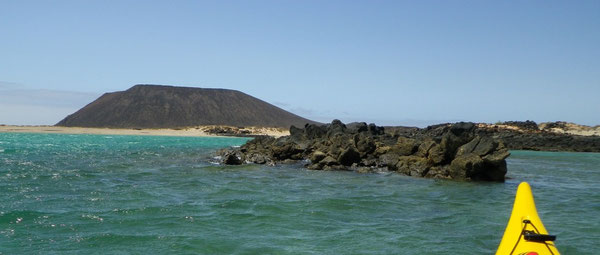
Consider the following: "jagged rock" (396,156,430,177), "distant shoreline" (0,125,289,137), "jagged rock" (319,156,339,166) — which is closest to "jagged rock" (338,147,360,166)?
"jagged rock" (319,156,339,166)

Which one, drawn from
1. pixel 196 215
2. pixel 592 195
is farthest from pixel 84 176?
pixel 592 195

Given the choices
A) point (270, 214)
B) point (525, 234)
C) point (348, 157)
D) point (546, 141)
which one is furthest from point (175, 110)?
point (525, 234)

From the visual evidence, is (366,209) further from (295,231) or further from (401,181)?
(401,181)

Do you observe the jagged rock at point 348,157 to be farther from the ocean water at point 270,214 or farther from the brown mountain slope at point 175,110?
the brown mountain slope at point 175,110

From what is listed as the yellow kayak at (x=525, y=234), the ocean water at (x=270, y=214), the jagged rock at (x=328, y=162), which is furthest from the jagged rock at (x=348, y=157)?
the yellow kayak at (x=525, y=234)

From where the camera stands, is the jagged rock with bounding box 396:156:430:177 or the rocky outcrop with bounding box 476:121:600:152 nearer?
the jagged rock with bounding box 396:156:430:177

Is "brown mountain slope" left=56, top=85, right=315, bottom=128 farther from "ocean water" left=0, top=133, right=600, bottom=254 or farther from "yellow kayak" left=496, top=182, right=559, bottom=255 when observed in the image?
"yellow kayak" left=496, top=182, right=559, bottom=255

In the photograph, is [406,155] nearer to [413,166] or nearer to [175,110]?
[413,166]

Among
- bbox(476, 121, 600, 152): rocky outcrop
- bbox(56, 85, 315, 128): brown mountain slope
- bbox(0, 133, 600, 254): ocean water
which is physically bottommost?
bbox(0, 133, 600, 254): ocean water
